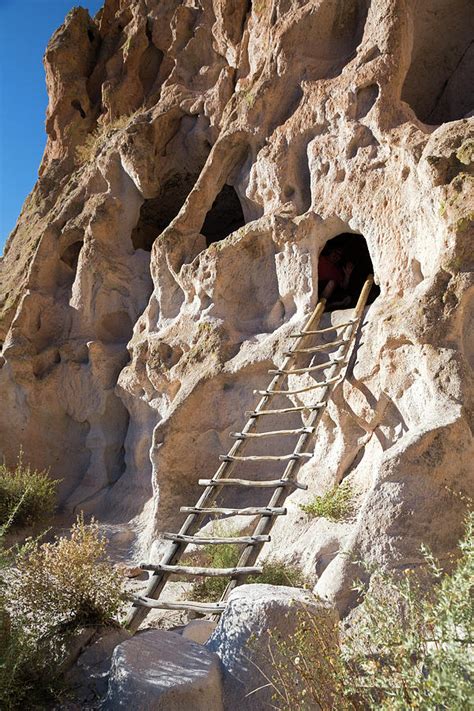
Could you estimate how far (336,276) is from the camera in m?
7.52

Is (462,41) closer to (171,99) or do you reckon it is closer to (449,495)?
(171,99)

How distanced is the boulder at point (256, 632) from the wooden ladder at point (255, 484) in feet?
2.78

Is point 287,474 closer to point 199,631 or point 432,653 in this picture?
point 199,631

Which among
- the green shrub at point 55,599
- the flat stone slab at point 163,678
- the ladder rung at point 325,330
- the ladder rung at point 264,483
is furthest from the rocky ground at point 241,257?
the green shrub at point 55,599

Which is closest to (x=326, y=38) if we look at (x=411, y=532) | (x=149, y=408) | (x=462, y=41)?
(x=462, y=41)

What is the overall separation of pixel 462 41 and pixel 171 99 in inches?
145

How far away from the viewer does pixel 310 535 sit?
534 centimetres

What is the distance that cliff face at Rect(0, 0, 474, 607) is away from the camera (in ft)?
16.2

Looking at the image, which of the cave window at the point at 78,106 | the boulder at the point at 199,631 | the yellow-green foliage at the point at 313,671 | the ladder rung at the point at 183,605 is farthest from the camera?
the cave window at the point at 78,106

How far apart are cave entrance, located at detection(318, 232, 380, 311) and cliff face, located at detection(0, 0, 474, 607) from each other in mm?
720

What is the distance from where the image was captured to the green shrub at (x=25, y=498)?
7.27 m

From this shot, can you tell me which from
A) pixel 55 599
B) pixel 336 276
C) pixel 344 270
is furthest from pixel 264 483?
pixel 344 270

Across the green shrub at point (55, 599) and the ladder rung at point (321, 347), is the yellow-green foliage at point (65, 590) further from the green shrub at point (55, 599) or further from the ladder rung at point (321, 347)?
the ladder rung at point (321, 347)

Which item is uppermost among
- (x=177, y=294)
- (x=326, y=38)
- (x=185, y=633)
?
(x=326, y=38)
